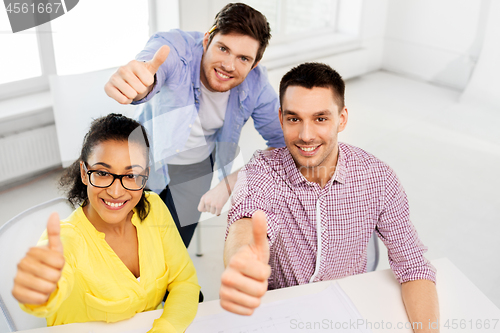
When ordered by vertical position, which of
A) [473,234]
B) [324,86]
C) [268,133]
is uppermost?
[324,86]

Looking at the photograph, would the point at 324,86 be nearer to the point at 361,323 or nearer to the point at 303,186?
the point at 303,186

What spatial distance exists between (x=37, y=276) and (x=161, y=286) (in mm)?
466

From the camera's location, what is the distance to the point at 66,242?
35.4 inches

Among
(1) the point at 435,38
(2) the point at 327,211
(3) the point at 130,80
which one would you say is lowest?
(1) the point at 435,38

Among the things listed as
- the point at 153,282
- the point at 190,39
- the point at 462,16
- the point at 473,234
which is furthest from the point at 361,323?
the point at 462,16

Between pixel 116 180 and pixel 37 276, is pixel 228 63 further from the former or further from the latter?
pixel 37 276

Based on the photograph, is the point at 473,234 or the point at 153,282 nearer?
the point at 153,282

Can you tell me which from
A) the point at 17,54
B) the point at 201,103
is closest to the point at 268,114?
the point at 201,103

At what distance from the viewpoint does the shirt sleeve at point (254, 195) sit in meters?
1.05

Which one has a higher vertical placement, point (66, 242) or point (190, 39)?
point (190, 39)

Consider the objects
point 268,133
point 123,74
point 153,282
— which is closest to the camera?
point 123,74

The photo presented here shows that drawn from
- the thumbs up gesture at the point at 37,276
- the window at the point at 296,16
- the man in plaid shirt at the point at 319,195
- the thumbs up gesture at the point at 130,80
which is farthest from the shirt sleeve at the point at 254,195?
the window at the point at 296,16

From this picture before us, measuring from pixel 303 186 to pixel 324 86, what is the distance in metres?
0.25

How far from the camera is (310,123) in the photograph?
1.10 metres
